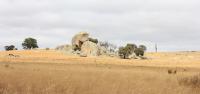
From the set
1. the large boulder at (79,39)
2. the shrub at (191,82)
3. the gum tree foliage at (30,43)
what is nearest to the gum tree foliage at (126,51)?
the large boulder at (79,39)

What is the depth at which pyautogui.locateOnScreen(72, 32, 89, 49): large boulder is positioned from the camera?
8500 centimetres

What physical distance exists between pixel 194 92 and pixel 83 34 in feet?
233

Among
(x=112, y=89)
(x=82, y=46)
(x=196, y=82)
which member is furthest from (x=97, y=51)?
(x=112, y=89)

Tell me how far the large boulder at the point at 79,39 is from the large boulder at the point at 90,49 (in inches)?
65.4

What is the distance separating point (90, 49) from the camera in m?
81.3

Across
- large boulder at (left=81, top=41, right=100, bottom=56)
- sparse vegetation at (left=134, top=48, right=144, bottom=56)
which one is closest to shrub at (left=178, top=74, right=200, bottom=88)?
large boulder at (left=81, top=41, right=100, bottom=56)

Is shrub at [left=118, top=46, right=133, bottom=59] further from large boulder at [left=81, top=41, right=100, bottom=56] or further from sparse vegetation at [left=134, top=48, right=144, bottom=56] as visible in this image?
large boulder at [left=81, top=41, right=100, bottom=56]

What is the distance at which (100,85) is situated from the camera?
45.4ft

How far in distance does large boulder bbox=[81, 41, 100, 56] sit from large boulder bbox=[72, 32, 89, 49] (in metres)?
1.66

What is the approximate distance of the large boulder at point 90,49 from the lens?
266ft

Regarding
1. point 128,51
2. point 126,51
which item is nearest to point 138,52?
point 128,51

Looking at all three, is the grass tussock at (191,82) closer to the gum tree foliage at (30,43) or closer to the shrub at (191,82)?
the shrub at (191,82)

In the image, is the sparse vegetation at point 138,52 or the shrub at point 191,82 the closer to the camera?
the shrub at point 191,82

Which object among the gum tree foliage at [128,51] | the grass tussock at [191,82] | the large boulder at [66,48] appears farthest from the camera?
the large boulder at [66,48]
